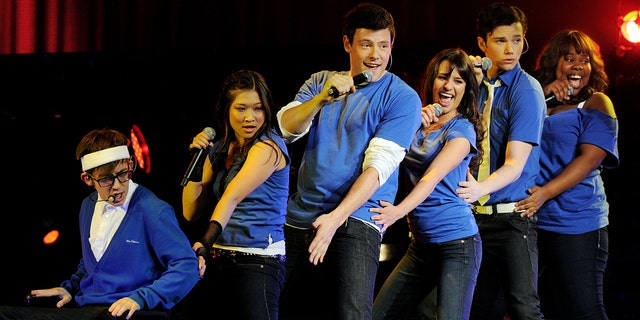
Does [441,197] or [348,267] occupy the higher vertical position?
[441,197]

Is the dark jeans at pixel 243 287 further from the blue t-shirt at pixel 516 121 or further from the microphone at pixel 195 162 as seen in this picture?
the blue t-shirt at pixel 516 121

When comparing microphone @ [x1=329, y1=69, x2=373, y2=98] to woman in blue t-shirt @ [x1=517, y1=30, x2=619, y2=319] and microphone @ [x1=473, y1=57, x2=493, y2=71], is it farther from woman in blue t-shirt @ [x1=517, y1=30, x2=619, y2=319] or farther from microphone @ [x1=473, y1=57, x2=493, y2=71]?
woman in blue t-shirt @ [x1=517, y1=30, x2=619, y2=319]

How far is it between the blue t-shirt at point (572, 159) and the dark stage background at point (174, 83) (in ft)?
6.70

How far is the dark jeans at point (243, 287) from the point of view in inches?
136

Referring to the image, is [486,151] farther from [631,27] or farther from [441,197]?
[631,27]

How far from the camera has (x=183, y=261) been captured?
351 cm

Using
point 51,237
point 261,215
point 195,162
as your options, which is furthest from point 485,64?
point 51,237

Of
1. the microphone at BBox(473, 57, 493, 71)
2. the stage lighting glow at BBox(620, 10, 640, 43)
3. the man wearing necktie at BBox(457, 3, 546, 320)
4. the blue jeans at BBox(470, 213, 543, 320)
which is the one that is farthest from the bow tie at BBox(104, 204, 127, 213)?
the stage lighting glow at BBox(620, 10, 640, 43)

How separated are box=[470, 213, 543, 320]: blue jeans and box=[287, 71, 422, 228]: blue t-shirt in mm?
796

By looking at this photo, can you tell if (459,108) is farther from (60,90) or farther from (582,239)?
(60,90)

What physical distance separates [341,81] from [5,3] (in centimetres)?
462

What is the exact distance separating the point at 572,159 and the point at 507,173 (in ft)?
2.06

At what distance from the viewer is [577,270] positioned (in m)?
4.16

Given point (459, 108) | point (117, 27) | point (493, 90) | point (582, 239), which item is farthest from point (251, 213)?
point (117, 27)
